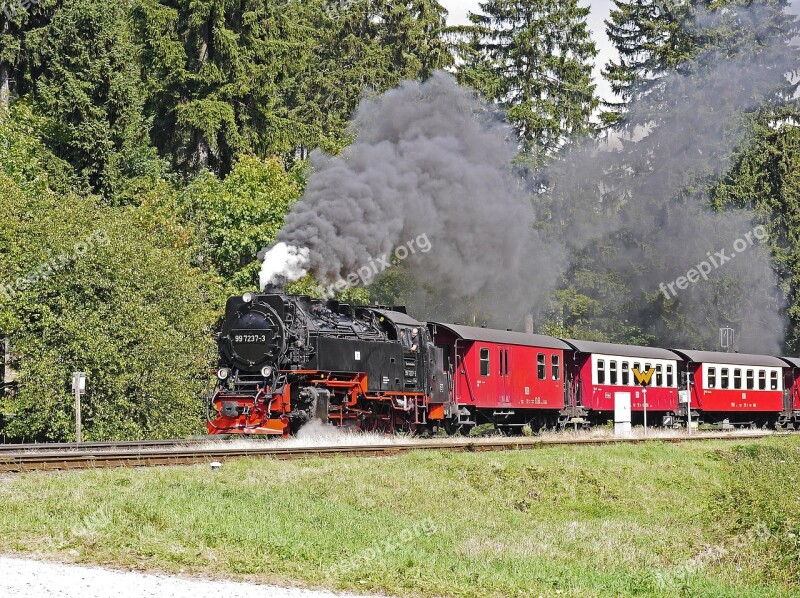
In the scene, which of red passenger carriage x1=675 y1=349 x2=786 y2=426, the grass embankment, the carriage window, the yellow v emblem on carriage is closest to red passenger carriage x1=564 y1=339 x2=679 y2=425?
the yellow v emblem on carriage

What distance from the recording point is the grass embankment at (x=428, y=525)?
11.0 m

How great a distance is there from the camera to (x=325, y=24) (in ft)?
180

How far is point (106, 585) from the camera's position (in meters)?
9.76

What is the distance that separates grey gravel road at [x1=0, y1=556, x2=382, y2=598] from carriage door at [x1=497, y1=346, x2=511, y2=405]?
19.6 meters

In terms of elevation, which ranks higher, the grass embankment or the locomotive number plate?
the locomotive number plate

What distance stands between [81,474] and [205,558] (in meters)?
5.83

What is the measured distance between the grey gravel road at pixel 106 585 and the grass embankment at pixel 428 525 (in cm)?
54

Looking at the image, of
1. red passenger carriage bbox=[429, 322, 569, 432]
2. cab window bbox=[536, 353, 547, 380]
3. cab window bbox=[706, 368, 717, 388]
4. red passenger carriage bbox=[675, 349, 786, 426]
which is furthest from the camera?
cab window bbox=[706, 368, 717, 388]

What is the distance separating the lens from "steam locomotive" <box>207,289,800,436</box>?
74.6 ft

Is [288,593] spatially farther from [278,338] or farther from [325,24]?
[325,24]

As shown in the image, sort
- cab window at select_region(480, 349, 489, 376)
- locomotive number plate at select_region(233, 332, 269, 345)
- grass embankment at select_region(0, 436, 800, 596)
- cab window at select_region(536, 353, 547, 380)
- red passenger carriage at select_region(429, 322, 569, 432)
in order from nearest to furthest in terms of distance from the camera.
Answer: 1. grass embankment at select_region(0, 436, 800, 596)
2. locomotive number plate at select_region(233, 332, 269, 345)
3. red passenger carriage at select_region(429, 322, 569, 432)
4. cab window at select_region(480, 349, 489, 376)
5. cab window at select_region(536, 353, 547, 380)

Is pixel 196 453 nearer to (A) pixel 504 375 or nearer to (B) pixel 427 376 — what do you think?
(B) pixel 427 376

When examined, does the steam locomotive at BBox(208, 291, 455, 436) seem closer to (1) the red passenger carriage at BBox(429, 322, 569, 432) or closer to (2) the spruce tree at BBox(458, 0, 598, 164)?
(1) the red passenger carriage at BBox(429, 322, 569, 432)

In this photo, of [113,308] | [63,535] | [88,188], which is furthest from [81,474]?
[88,188]
